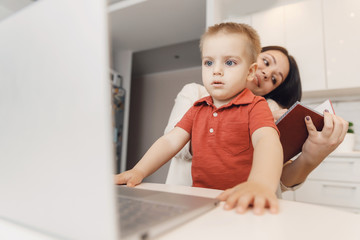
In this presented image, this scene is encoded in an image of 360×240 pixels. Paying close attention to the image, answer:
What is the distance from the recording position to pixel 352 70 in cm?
195

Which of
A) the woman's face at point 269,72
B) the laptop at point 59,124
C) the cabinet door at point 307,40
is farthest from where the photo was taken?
the cabinet door at point 307,40

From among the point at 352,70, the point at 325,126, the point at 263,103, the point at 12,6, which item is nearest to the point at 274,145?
the point at 263,103

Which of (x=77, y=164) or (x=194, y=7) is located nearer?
(x=77, y=164)

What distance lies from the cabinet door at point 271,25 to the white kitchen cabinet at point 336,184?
106 centimetres

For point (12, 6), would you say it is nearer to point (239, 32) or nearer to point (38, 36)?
point (239, 32)

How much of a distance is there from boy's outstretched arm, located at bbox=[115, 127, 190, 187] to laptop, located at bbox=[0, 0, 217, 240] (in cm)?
32

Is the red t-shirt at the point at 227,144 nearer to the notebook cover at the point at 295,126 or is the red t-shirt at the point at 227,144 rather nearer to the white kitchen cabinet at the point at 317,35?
the notebook cover at the point at 295,126

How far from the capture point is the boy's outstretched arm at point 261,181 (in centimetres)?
35

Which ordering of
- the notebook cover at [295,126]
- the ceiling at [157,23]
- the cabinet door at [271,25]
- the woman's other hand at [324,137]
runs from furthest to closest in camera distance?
the ceiling at [157,23] → the cabinet door at [271,25] → the woman's other hand at [324,137] → the notebook cover at [295,126]

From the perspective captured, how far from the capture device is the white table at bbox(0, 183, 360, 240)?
0.26 metres

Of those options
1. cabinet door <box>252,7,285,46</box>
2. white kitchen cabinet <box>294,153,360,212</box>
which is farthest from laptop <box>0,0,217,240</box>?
cabinet door <box>252,7,285,46</box>

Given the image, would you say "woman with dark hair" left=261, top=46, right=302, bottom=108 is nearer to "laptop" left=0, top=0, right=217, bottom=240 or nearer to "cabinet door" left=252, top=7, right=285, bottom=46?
"cabinet door" left=252, top=7, right=285, bottom=46

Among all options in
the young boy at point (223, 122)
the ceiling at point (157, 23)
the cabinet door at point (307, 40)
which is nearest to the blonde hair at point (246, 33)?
the young boy at point (223, 122)

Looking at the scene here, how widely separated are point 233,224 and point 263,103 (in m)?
0.53
